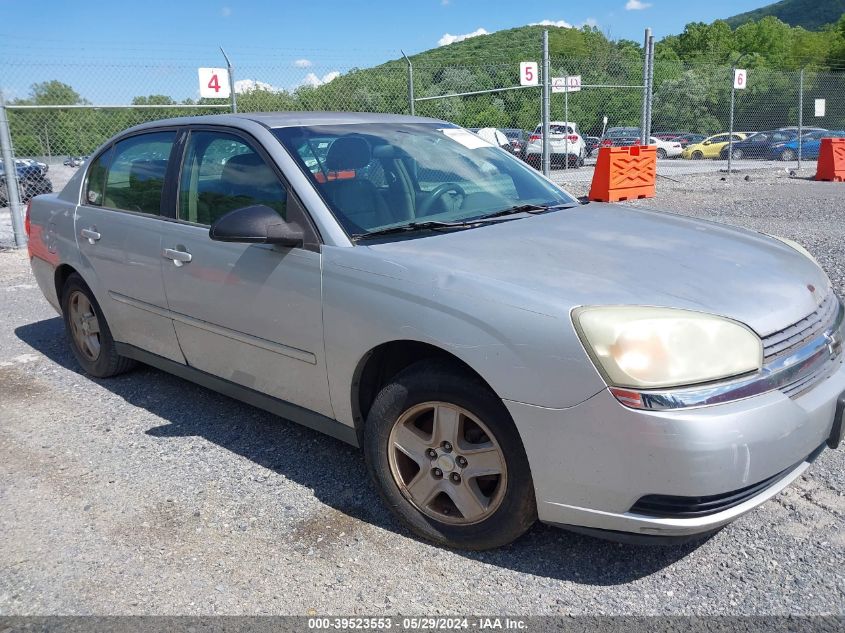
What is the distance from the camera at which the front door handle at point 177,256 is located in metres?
3.74

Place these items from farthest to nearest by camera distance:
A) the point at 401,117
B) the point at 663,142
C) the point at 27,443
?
the point at 663,142 → the point at 401,117 → the point at 27,443

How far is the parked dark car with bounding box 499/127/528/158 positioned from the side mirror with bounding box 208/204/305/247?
718 inches

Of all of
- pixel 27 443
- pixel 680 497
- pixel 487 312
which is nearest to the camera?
pixel 680 497

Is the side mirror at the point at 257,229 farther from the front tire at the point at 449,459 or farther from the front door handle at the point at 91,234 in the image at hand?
the front door handle at the point at 91,234

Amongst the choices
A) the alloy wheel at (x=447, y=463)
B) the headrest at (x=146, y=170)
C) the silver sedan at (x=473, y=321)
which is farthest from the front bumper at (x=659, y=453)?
the headrest at (x=146, y=170)

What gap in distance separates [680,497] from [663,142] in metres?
36.3

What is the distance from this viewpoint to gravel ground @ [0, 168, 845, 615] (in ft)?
8.57

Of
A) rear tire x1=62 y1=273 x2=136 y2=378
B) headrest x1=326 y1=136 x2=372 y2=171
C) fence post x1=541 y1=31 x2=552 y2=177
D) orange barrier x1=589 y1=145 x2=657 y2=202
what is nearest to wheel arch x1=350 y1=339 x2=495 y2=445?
headrest x1=326 y1=136 x2=372 y2=171

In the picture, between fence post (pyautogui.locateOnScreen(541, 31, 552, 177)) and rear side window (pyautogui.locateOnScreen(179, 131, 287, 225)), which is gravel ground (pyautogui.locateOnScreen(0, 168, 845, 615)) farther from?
fence post (pyautogui.locateOnScreen(541, 31, 552, 177))

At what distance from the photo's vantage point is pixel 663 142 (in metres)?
35.8

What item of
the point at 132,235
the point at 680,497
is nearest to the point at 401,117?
the point at 132,235

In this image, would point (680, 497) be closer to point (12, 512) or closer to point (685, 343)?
point (685, 343)

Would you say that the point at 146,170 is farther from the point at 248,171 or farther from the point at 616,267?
the point at 616,267

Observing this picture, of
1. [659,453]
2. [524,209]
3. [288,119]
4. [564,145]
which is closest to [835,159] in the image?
[564,145]
